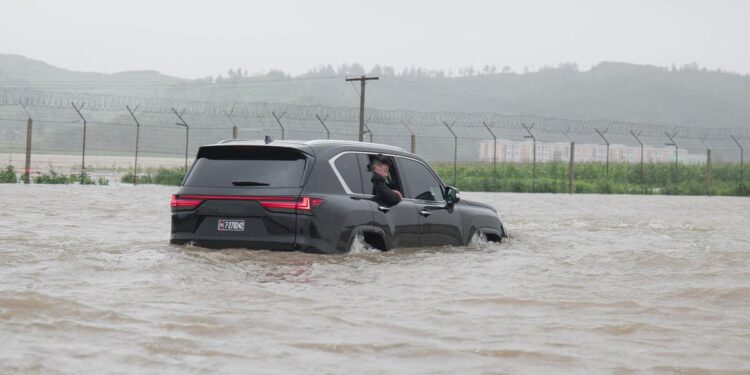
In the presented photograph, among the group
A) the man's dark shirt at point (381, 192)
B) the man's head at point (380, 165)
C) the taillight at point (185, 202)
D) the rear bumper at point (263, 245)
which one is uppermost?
the man's head at point (380, 165)

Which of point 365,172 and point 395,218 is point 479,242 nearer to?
point 395,218

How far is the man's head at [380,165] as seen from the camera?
35.9 feet

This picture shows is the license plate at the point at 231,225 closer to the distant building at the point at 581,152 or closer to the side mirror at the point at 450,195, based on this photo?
the side mirror at the point at 450,195

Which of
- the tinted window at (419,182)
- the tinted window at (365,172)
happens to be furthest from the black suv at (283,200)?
the tinted window at (419,182)

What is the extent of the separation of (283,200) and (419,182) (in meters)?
2.31

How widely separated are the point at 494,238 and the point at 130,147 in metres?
94.8

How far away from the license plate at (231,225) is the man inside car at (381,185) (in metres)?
1.45

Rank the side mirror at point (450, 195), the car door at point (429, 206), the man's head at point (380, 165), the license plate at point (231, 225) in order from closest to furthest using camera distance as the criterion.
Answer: the license plate at point (231, 225) → the man's head at point (380, 165) → the car door at point (429, 206) → the side mirror at point (450, 195)

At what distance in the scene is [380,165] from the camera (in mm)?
10969

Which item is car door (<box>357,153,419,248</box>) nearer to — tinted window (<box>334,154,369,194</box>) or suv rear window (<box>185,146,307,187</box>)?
tinted window (<box>334,154,369,194</box>)

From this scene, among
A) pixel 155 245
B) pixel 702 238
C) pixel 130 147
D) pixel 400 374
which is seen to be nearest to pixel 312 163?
pixel 155 245

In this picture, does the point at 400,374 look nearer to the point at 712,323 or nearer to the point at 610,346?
the point at 610,346

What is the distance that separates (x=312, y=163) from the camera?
401 inches

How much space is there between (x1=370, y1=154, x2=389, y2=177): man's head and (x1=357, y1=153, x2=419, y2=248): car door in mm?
54
